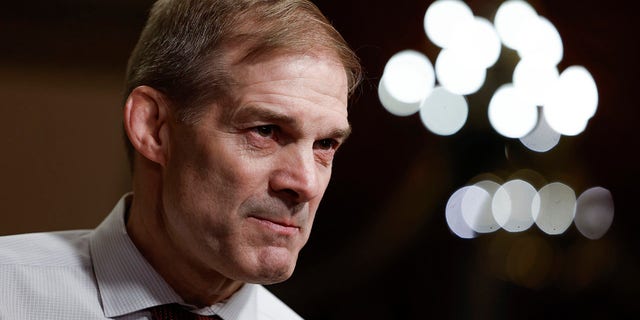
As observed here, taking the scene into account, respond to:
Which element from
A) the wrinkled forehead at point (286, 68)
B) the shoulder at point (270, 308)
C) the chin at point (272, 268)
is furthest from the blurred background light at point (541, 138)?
the chin at point (272, 268)

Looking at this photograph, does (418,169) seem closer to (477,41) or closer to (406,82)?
(406,82)

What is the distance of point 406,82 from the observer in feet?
7.50

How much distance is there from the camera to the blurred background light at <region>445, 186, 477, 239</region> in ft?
7.83

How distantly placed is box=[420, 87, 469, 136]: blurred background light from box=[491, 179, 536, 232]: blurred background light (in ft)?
0.83

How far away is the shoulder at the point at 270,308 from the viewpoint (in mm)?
1608

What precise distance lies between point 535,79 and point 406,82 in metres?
0.41

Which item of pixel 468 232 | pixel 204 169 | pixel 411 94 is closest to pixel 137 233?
pixel 204 169

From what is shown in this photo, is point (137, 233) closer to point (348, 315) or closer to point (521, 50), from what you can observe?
point (348, 315)

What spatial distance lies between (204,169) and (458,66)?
1272 mm

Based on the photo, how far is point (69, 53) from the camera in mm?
2303

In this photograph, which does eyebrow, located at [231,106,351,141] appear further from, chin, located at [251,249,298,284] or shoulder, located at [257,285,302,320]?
shoulder, located at [257,285,302,320]

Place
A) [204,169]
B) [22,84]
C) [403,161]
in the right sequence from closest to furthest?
1. [204,169]
2. [22,84]
3. [403,161]

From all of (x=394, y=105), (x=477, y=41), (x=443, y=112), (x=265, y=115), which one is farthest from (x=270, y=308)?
(x=477, y=41)

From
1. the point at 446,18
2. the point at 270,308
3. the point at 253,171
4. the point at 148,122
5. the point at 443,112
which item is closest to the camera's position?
the point at 253,171
